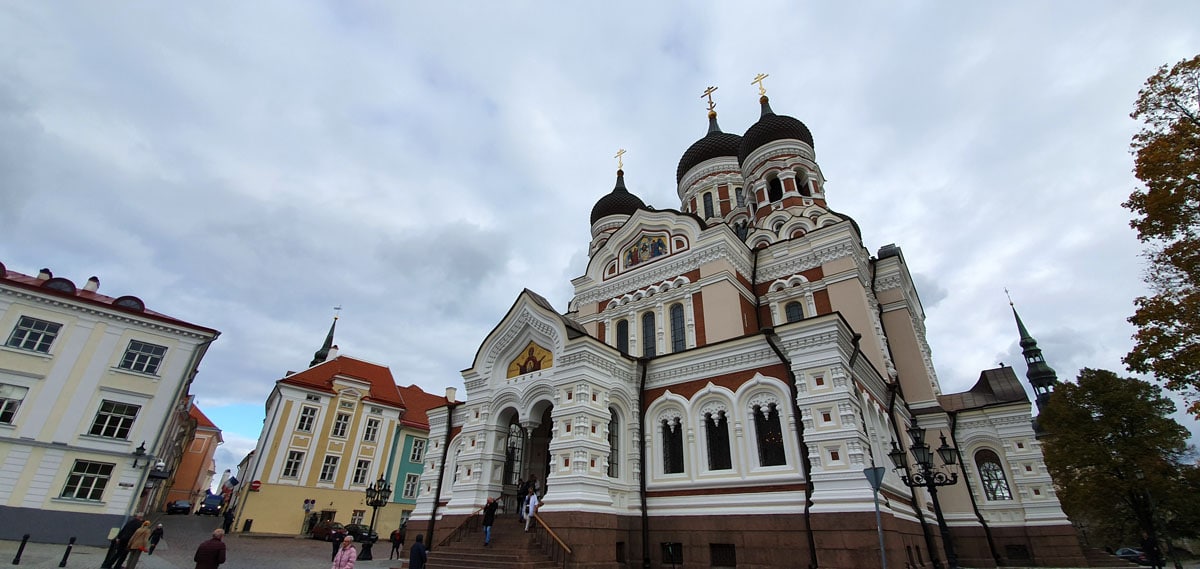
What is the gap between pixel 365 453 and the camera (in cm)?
3000

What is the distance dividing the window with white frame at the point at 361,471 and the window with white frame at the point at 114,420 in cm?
1205

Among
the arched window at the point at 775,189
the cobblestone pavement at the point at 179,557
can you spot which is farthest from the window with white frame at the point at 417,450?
the arched window at the point at 775,189

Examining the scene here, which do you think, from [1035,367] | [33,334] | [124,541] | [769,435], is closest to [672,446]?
[769,435]

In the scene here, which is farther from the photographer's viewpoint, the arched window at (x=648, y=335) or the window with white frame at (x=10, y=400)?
the arched window at (x=648, y=335)

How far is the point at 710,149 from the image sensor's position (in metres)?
27.9

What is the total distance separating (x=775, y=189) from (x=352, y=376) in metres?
24.4

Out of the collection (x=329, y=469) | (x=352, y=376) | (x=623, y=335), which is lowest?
(x=329, y=469)

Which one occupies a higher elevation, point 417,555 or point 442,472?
point 442,472

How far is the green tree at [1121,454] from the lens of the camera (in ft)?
72.0

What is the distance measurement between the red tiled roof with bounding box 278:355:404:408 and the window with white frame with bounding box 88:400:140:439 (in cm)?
888

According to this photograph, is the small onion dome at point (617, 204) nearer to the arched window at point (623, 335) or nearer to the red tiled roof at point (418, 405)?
the arched window at point (623, 335)

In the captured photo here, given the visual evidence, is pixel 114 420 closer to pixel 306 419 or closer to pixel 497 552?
pixel 306 419

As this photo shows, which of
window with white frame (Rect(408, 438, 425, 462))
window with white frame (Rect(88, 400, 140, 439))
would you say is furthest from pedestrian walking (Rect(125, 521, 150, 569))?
window with white frame (Rect(408, 438, 425, 462))

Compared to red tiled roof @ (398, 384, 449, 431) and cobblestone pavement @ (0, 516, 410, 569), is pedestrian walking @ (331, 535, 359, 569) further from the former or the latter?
red tiled roof @ (398, 384, 449, 431)
